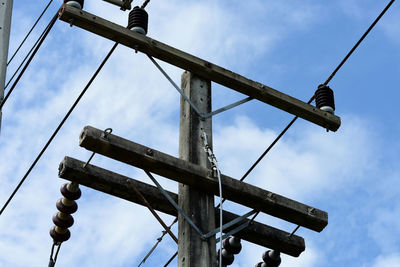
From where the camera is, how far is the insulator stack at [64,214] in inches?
315

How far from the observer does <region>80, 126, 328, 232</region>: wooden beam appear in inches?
275

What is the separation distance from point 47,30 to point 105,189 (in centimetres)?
175

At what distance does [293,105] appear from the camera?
8.45 metres

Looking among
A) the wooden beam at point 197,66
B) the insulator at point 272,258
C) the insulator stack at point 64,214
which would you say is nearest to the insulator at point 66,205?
the insulator stack at point 64,214

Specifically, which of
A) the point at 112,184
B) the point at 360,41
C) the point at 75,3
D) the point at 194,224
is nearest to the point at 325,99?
the point at 360,41

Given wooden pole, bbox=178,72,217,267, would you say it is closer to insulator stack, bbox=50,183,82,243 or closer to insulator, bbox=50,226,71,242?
insulator stack, bbox=50,183,82,243

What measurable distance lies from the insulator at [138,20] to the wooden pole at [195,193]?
2.03 feet

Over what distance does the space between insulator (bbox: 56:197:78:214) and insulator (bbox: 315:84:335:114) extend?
276 cm

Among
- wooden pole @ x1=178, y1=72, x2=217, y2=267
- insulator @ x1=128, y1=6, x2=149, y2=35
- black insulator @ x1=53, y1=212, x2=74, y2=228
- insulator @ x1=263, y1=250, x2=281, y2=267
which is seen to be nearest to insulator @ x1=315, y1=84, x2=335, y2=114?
wooden pole @ x1=178, y1=72, x2=217, y2=267

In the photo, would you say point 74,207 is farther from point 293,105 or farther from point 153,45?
point 293,105

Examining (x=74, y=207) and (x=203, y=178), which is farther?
(x=74, y=207)

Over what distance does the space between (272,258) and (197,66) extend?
2114mm

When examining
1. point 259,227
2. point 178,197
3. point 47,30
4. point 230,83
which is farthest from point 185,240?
point 47,30

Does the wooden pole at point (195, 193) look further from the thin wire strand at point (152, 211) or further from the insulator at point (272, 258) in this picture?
the insulator at point (272, 258)
